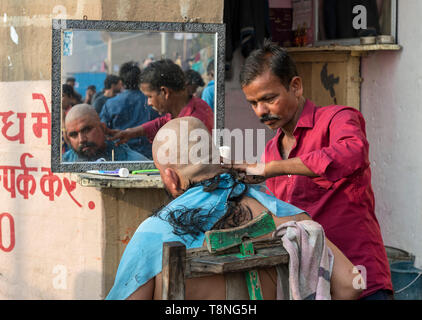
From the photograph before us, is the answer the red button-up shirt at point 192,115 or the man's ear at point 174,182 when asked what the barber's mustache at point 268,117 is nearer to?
the man's ear at point 174,182

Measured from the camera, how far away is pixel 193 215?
71.7 inches

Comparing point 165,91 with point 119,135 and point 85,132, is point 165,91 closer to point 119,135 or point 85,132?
point 119,135

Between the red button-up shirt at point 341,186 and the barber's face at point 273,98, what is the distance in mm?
63

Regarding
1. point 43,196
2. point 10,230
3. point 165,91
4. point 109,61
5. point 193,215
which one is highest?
Result: point 109,61

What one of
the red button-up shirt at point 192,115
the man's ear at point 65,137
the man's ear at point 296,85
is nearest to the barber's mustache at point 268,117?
the man's ear at point 296,85

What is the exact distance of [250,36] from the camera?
193 inches

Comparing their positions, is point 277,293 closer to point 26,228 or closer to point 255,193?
point 255,193

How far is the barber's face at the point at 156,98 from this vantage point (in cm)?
331

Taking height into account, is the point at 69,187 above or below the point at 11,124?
below

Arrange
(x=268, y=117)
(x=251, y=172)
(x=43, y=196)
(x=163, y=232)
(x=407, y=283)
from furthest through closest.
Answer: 1. (x=407, y=283)
2. (x=43, y=196)
3. (x=268, y=117)
4. (x=251, y=172)
5. (x=163, y=232)

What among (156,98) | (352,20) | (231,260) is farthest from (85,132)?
(352,20)

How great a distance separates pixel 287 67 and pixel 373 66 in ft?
7.93

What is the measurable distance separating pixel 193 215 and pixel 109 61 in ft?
5.28

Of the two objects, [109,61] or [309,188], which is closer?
[309,188]
